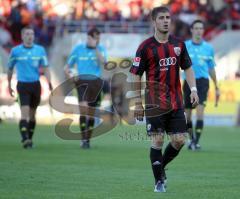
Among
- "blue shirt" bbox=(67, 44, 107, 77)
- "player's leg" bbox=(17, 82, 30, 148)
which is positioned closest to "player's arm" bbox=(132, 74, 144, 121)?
"player's leg" bbox=(17, 82, 30, 148)

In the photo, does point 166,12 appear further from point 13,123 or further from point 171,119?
point 13,123

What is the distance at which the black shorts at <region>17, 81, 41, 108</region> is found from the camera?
17.5 metres

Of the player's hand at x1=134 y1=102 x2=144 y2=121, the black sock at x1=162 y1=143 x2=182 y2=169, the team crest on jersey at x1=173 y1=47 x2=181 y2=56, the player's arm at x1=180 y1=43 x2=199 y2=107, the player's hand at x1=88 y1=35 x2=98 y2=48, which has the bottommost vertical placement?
the black sock at x1=162 y1=143 x2=182 y2=169

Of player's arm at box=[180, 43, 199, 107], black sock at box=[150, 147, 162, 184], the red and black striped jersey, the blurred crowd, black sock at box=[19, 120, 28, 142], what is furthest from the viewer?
the blurred crowd

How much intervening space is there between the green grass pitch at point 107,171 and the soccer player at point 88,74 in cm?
62

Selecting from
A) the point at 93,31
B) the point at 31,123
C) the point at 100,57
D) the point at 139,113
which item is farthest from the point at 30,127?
the point at 139,113

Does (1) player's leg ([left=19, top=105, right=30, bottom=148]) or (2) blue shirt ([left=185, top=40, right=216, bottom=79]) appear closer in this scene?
(1) player's leg ([left=19, top=105, right=30, bottom=148])

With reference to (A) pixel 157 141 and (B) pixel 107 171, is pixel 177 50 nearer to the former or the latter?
(A) pixel 157 141

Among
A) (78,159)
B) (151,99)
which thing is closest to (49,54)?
(78,159)

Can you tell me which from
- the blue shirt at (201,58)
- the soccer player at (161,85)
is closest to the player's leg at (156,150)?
the soccer player at (161,85)

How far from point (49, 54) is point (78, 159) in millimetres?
19467

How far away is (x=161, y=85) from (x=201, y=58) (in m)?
7.33

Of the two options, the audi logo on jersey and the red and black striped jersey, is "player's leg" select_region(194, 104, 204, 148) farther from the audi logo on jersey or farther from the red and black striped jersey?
the audi logo on jersey

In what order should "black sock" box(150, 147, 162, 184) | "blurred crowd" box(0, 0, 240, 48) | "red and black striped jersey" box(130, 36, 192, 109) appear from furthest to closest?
"blurred crowd" box(0, 0, 240, 48) → "red and black striped jersey" box(130, 36, 192, 109) → "black sock" box(150, 147, 162, 184)
